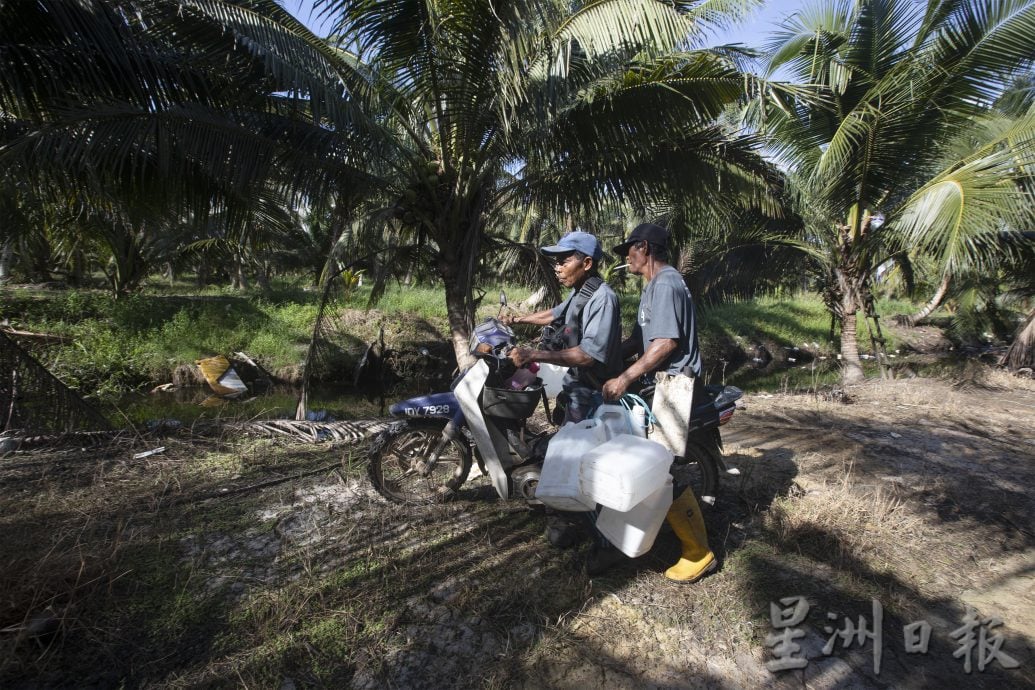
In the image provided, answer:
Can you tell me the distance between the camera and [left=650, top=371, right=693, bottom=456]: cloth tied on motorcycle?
2.66 meters

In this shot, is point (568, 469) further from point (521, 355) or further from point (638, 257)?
point (638, 257)

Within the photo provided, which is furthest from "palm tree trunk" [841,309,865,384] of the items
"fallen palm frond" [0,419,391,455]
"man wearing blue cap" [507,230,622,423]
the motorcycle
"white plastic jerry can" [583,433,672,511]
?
"white plastic jerry can" [583,433,672,511]

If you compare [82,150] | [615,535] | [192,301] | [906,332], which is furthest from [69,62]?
[906,332]

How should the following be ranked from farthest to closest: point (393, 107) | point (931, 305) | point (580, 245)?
point (931, 305) → point (393, 107) → point (580, 245)

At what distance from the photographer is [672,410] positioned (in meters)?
2.69

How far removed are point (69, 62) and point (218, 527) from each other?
3.23 metres

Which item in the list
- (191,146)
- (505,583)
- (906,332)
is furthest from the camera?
(906,332)

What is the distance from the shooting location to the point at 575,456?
253 cm

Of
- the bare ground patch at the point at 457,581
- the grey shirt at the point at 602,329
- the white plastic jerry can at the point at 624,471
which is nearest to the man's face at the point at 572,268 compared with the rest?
the grey shirt at the point at 602,329

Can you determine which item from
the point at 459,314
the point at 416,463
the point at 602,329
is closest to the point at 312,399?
the point at 459,314

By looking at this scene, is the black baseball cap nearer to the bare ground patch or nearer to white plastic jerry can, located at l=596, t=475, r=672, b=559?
white plastic jerry can, located at l=596, t=475, r=672, b=559

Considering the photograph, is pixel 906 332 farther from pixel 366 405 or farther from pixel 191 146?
pixel 191 146

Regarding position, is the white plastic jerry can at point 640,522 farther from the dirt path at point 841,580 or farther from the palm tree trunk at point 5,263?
the palm tree trunk at point 5,263

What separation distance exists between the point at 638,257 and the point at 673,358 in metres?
0.56
